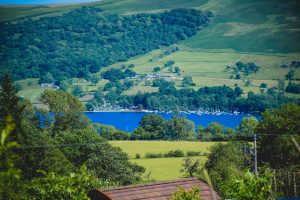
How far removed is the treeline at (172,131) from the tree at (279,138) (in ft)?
123

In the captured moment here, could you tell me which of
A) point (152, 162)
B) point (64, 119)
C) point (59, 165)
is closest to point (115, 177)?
point (59, 165)

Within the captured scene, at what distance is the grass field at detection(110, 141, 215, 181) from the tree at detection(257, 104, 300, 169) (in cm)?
760

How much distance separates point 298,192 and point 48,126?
44.2m

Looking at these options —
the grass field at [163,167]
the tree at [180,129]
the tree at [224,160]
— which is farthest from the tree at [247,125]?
the tree at [224,160]

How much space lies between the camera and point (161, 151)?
81.2 m

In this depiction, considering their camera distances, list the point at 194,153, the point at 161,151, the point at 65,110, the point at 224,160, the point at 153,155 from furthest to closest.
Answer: the point at 161,151 < the point at 65,110 < the point at 153,155 < the point at 194,153 < the point at 224,160

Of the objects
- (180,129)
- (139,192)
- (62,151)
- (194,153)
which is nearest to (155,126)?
(180,129)

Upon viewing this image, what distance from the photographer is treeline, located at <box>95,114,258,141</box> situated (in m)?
103

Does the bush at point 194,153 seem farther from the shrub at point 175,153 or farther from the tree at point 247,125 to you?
the tree at point 247,125

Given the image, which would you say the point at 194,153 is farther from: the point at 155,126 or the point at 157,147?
the point at 155,126

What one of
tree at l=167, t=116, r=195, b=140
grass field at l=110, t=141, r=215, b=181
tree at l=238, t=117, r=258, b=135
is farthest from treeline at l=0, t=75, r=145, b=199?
tree at l=238, t=117, r=258, b=135

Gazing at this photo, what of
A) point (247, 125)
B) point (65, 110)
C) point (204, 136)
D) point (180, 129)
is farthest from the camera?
point (180, 129)

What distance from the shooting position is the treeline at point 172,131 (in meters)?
103

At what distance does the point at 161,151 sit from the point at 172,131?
94.2 feet
